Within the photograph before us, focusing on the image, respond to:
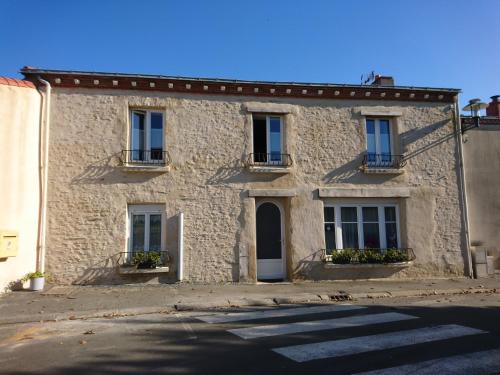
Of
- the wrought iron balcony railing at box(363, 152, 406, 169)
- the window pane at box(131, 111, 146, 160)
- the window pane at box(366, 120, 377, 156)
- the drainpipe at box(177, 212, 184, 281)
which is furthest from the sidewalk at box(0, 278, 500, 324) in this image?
the window pane at box(366, 120, 377, 156)

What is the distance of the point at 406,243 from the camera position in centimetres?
1234

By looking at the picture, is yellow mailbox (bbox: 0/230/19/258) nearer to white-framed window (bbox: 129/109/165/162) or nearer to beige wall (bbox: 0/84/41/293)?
beige wall (bbox: 0/84/41/293)

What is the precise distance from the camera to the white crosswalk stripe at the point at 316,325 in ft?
19.9

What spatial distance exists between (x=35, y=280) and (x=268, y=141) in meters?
A: 7.09

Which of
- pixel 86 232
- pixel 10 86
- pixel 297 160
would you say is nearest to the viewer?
pixel 10 86

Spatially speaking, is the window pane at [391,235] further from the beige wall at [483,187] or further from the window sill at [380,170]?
the beige wall at [483,187]

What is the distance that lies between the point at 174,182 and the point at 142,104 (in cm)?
236

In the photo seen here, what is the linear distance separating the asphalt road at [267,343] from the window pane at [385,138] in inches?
233

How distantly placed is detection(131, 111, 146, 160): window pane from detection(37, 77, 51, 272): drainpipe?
2.19 metres

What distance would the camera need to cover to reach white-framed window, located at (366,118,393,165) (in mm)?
12711

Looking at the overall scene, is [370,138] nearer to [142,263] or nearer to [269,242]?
[269,242]

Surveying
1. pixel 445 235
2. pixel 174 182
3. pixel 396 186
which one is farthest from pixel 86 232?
pixel 445 235

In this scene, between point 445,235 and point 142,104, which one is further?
point 445,235

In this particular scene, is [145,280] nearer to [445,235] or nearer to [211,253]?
[211,253]
